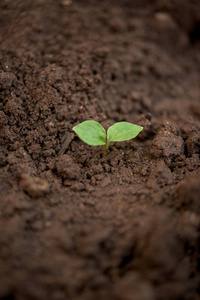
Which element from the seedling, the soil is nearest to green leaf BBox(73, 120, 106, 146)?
the seedling

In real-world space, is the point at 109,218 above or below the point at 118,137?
below

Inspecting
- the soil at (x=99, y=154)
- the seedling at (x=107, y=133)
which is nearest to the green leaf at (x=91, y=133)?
the seedling at (x=107, y=133)

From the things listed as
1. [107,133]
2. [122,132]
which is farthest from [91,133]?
[122,132]

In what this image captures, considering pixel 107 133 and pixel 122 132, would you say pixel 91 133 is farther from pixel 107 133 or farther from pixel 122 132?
pixel 122 132

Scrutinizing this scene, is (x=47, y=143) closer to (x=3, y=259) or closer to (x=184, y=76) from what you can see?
(x=3, y=259)

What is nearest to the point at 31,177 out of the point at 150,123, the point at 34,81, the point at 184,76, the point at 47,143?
the point at 47,143

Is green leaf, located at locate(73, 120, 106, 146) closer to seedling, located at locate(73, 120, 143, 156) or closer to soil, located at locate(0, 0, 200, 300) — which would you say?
seedling, located at locate(73, 120, 143, 156)

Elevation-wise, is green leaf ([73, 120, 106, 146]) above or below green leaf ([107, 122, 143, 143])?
above
